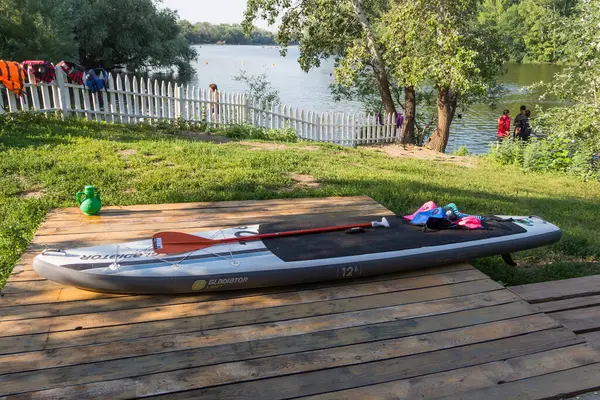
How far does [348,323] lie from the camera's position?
10.6ft

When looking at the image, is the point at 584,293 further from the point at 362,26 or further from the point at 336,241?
the point at 362,26

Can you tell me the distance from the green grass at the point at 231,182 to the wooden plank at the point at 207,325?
1.30 meters

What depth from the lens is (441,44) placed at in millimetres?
13195

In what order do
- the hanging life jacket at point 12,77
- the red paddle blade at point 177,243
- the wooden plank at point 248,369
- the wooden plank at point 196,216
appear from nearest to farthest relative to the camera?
the wooden plank at point 248,369 → the red paddle blade at point 177,243 → the wooden plank at point 196,216 → the hanging life jacket at point 12,77

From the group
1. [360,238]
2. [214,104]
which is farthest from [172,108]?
[360,238]

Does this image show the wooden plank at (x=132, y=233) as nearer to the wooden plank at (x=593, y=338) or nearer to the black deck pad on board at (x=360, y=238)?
the black deck pad on board at (x=360, y=238)

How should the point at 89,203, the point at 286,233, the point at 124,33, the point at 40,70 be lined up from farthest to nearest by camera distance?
the point at 124,33
the point at 40,70
the point at 89,203
the point at 286,233

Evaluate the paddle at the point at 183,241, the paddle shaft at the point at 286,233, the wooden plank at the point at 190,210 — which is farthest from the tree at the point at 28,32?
the paddle shaft at the point at 286,233

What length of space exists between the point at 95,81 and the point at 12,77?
1710mm

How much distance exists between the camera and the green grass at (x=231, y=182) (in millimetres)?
5270

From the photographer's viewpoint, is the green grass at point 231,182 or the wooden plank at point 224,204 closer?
the wooden plank at point 224,204

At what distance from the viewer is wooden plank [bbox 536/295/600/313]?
12.6 ft

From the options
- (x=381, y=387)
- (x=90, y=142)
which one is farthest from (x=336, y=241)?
(x=90, y=142)

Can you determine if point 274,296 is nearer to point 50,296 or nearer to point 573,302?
point 50,296
